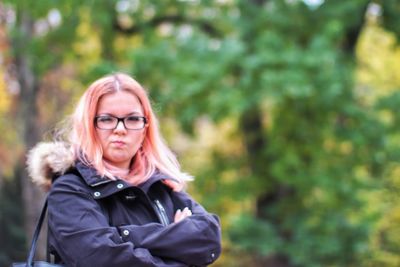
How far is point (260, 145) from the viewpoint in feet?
41.7

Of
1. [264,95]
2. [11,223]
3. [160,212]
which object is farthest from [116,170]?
[11,223]

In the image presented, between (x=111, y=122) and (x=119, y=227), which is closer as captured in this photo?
(x=119, y=227)

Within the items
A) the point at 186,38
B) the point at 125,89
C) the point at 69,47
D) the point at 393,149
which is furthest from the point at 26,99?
the point at 125,89

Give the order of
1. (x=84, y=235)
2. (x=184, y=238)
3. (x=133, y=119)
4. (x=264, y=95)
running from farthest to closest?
(x=264, y=95) < (x=133, y=119) < (x=184, y=238) < (x=84, y=235)

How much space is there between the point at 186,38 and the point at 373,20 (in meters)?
4.47

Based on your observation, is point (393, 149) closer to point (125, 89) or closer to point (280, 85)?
point (280, 85)

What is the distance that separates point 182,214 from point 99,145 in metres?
0.38

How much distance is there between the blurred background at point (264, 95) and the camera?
10.1 meters

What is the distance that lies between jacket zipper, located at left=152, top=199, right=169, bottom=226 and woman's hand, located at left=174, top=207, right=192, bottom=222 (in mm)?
38

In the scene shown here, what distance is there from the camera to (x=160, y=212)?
2.51 meters

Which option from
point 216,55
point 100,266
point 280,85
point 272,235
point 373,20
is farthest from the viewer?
point 373,20

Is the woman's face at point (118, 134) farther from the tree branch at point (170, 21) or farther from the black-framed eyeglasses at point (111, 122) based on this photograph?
the tree branch at point (170, 21)

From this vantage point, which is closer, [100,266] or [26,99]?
[100,266]

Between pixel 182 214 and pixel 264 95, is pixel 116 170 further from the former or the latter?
pixel 264 95
